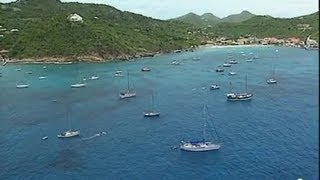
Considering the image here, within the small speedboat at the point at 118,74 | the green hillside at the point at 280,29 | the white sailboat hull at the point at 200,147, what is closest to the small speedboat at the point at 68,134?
the white sailboat hull at the point at 200,147

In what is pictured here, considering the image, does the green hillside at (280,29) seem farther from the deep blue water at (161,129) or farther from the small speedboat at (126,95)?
the small speedboat at (126,95)

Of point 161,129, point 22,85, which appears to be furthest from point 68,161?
point 22,85

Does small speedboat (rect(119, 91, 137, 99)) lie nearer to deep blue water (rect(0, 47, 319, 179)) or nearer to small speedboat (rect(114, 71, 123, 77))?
deep blue water (rect(0, 47, 319, 179))

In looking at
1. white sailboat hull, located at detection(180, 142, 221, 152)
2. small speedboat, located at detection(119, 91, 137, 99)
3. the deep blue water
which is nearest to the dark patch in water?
the deep blue water

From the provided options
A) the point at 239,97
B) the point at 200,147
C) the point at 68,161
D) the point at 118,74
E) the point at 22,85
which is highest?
the point at 118,74

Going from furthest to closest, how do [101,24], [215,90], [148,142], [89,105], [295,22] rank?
[295,22] → [101,24] → [215,90] → [89,105] → [148,142]

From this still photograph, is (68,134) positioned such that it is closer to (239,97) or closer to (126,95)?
(126,95)

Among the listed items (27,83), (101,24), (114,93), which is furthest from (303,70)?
(101,24)

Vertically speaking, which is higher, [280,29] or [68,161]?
[280,29]

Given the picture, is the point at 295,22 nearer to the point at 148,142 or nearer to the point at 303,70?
the point at 303,70
